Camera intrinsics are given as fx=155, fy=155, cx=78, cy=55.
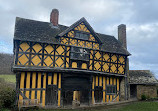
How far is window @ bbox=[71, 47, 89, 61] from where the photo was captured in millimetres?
16464

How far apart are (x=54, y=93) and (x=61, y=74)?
6.48 ft

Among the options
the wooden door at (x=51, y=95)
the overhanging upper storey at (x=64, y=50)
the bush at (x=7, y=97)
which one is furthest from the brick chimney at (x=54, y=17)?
the bush at (x=7, y=97)

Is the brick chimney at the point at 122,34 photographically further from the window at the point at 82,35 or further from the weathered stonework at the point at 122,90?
the window at the point at 82,35

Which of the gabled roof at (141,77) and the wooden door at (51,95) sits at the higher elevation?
the gabled roof at (141,77)

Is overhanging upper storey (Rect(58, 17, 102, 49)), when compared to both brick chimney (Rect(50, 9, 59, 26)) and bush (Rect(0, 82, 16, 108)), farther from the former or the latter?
bush (Rect(0, 82, 16, 108))

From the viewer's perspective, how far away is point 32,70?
14148mm

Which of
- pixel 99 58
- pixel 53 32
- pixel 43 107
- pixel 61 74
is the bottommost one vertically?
pixel 43 107

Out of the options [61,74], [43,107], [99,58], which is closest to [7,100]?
[43,107]

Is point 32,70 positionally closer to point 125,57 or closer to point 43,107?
point 43,107

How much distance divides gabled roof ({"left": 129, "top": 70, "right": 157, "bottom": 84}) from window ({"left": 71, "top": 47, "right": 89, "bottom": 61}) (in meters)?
7.41

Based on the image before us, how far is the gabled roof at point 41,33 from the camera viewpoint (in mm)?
14938

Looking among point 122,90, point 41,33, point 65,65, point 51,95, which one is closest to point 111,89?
point 122,90

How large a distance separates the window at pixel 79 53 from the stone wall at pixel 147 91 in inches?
337

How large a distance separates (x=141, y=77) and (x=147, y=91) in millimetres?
1968
